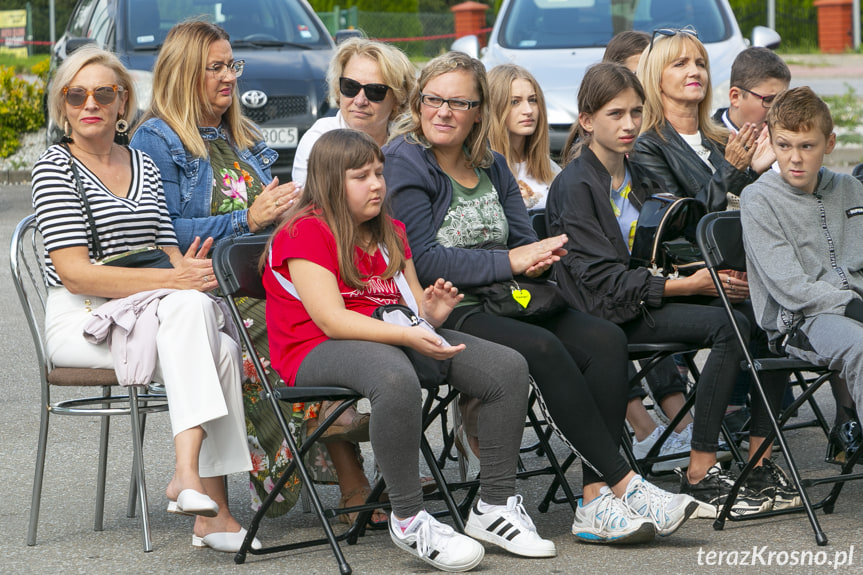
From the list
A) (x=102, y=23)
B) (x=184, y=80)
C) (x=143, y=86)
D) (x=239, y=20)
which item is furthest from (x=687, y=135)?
(x=102, y=23)

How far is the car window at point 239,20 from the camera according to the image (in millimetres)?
10055

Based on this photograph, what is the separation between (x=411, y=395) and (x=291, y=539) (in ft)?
2.89

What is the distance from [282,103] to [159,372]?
6.47 meters

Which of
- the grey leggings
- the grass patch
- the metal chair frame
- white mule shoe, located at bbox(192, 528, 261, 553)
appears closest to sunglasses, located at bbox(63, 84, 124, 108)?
the metal chair frame

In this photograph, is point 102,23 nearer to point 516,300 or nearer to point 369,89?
point 369,89

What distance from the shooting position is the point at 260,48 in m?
10.4

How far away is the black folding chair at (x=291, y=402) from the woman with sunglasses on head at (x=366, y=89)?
99cm

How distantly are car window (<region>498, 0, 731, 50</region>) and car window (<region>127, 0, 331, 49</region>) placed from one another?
5.95 feet

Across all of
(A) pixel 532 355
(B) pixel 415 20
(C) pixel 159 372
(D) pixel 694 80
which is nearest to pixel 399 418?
(A) pixel 532 355

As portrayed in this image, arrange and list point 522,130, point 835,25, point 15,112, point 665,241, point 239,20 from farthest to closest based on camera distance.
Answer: point 835,25, point 15,112, point 239,20, point 522,130, point 665,241

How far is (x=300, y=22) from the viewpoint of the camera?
1077 centimetres

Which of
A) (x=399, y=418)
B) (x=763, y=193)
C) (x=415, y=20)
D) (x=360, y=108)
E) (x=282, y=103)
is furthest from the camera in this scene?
(x=415, y=20)

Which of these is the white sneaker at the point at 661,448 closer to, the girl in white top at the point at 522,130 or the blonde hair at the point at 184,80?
the girl in white top at the point at 522,130

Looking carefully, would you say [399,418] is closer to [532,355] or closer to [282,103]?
[532,355]
